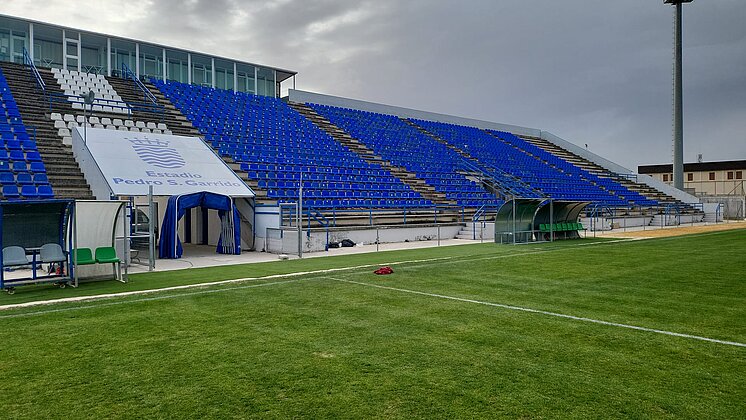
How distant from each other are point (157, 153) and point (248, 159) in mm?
4284

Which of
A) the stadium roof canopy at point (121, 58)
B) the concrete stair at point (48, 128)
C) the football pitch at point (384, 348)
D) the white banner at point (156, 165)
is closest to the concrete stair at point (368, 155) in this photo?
the stadium roof canopy at point (121, 58)

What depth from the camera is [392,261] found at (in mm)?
14617

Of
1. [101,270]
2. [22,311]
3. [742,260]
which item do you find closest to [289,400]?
[22,311]

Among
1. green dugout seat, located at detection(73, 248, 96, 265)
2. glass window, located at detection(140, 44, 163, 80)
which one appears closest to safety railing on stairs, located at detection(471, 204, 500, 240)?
green dugout seat, located at detection(73, 248, 96, 265)

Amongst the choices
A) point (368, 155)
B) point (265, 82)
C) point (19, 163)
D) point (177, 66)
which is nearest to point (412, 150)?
point (368, 155)

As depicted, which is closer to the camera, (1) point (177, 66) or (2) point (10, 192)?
(2) point (10, 192)

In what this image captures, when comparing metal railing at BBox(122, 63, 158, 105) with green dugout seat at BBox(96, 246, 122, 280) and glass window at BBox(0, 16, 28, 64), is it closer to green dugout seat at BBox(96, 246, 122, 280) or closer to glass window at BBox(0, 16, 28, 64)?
glass window at BBox(0, 16, 28, 64)

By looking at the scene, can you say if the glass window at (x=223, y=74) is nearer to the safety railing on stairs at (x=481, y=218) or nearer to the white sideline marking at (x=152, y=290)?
the safety railing on stairs at (x=481, y=218)

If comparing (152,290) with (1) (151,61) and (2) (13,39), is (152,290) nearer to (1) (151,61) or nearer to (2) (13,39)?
(2) (13,39)

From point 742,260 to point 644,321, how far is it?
897 cm

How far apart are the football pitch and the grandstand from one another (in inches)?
365

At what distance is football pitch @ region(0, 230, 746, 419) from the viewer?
4363 mm

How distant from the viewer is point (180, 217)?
16594mm

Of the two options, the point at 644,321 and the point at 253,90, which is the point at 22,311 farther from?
the point at 253,90
